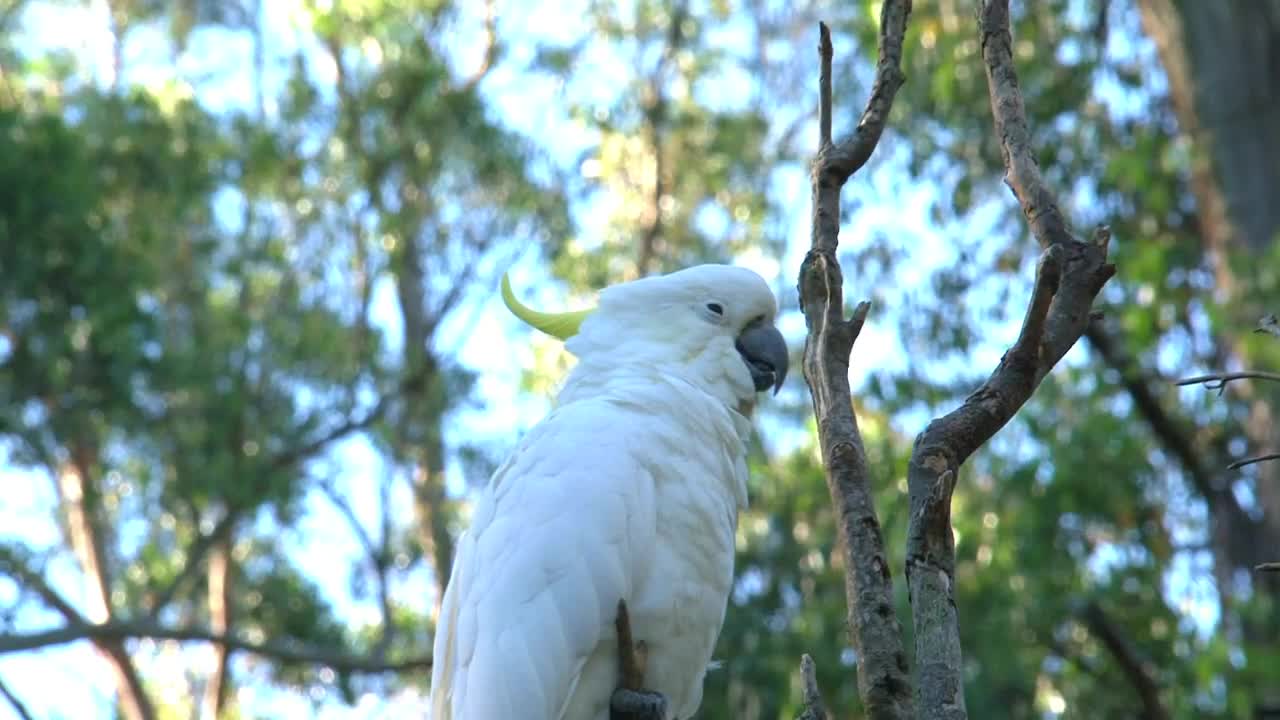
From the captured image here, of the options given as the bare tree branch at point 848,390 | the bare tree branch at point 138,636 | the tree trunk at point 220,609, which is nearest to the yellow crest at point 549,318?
the bare tree branch at point 848,390

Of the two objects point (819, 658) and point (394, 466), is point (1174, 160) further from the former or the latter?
point (394, 466)

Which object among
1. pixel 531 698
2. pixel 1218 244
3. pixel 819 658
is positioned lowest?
pixel 531 698

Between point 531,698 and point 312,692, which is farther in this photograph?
point 312,692

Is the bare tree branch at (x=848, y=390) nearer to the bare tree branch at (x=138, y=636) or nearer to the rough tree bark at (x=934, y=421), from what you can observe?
the rough tree bark at (x=934, y=421)

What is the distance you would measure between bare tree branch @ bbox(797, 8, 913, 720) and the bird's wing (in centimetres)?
45

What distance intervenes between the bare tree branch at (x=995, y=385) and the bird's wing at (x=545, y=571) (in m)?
0.61

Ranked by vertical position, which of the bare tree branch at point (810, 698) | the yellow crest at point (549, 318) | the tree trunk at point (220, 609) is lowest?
the bare tree branch at point (810, 698)

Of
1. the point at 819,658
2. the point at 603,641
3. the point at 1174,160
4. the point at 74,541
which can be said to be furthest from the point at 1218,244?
the point at 74,541

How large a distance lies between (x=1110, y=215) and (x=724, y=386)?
13.6 ft

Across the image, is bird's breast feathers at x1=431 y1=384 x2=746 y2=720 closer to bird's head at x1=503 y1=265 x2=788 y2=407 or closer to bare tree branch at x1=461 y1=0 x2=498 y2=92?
bird's head at x1=503 y1=265 x2=788 y2=407

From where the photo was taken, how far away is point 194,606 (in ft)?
27.9

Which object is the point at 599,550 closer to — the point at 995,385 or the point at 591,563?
the point at 591,563

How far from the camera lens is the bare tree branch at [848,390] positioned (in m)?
1.54

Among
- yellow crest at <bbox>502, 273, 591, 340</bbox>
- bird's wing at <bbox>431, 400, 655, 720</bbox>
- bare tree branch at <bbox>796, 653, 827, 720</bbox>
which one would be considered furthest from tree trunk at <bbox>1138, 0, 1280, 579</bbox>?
bare tree branch at <bbox>796, 653, 827, 720</bbox>
